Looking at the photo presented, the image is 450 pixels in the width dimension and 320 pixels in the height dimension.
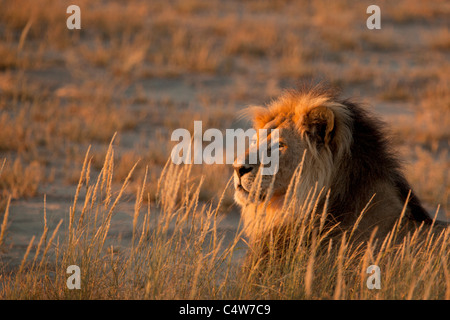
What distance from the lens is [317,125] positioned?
14.9 feet

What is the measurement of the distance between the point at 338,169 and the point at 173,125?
6224mm

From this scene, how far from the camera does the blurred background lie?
8445mm

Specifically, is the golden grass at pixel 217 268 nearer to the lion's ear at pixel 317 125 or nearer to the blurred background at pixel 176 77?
the lion's ear at pixel 317 125

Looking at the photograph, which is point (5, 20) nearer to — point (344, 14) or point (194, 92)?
point (194, 92)

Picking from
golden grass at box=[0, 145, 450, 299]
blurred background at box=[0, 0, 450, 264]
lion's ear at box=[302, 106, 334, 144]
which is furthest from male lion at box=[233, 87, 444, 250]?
blurred background at box=[0, 0, 450, 264]

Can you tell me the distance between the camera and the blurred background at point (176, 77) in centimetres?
845

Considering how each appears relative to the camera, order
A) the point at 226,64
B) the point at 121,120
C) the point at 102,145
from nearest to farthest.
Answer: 1. the point at 102,145
2. the point at 121,120
3. the point at 226,64

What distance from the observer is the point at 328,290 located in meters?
4.27

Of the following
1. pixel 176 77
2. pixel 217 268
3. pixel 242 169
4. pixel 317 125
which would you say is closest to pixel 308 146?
pixel 317 125

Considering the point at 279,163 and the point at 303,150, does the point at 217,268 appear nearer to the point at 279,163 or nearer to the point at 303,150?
the point at 279,163

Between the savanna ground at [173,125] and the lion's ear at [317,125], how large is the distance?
0.65 m

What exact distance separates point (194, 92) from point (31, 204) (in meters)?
5.80

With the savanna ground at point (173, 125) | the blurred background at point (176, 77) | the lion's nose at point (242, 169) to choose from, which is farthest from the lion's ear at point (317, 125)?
the blurred background at point (176, 77)
